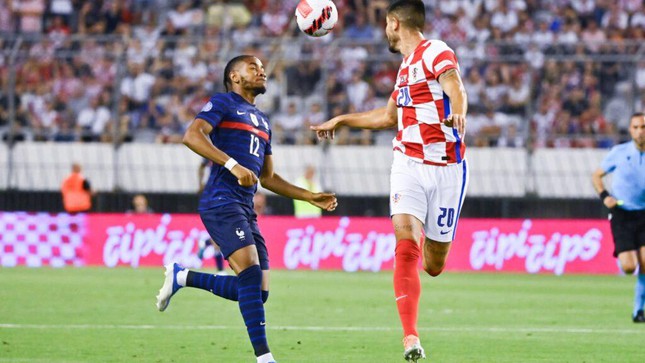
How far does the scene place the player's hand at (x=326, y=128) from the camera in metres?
9.00

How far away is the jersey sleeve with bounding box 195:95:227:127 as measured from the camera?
8.45 m

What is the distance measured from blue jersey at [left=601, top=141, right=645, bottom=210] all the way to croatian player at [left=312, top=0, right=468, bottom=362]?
5.53 meters

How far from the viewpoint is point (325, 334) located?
1138 cm

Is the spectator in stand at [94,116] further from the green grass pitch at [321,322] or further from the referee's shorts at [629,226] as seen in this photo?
the referee's shorts at [629,226]

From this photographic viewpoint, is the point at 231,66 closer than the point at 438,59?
No

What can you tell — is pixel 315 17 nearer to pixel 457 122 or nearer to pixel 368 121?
pixel 368 121

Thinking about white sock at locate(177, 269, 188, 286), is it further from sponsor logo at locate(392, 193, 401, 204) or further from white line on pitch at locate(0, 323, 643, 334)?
white line on pitch at locate(0, 323, 643, 334)

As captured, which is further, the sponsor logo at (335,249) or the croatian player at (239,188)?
the sponsor logo at (335,249)

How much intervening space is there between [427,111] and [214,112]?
1.52m

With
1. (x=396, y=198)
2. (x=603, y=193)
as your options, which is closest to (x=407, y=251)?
(x=396, y=198)

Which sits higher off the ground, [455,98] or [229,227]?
[455,98]

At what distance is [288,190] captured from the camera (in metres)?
9.14

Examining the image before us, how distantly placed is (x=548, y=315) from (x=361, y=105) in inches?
425

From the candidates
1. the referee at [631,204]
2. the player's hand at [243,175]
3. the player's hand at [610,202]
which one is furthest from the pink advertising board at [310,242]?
the player's hand at [243,175]
